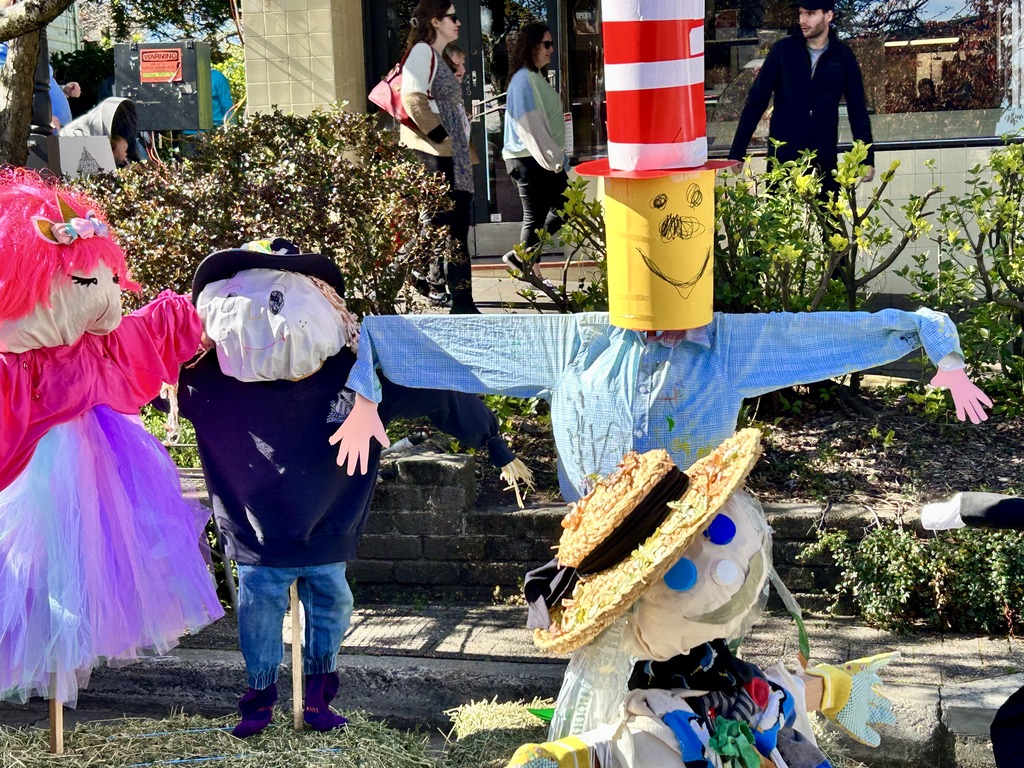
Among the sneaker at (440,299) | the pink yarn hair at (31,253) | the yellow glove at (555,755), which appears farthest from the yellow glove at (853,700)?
the sneaker at (440,299)

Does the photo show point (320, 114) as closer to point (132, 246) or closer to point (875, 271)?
point (132, 246)

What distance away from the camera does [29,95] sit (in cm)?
580

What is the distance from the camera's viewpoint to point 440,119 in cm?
682

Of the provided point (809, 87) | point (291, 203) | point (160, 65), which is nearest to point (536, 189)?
point (809, 87)

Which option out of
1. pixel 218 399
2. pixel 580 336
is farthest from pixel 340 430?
pixel 580 336

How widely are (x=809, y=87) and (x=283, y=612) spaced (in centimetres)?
472

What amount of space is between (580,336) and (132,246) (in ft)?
8.56

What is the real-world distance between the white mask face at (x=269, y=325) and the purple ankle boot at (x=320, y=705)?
1.02m

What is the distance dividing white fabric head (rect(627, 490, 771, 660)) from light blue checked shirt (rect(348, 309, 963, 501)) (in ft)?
1.44

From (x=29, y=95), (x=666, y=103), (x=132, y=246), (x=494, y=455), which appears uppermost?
(x=29, y=95)

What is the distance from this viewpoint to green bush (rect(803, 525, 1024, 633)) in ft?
14.1

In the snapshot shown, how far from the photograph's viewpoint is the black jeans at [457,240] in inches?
257

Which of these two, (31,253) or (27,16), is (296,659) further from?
(27,16)

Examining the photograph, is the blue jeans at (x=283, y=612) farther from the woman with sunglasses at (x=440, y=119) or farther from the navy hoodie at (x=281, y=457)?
the woman with sunglasses at (x=440, y=119)
